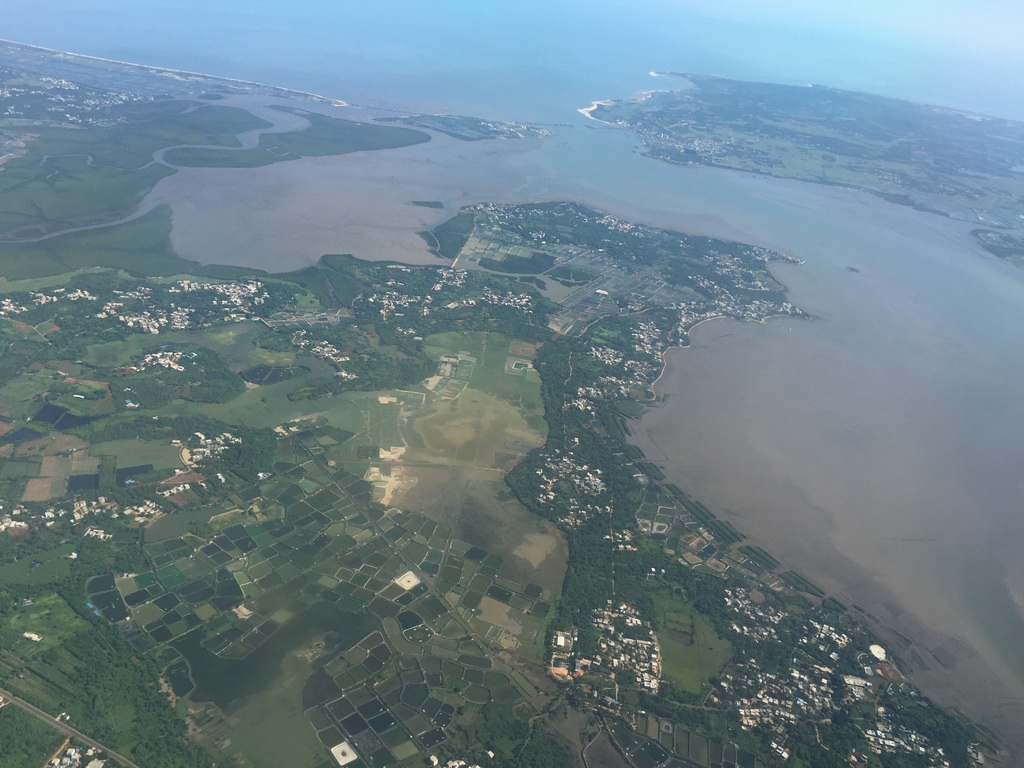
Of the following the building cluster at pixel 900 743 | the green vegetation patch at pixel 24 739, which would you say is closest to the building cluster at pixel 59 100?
the green vegetation patch at pixel 24 739

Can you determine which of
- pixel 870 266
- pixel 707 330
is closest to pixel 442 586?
pixel 707 330

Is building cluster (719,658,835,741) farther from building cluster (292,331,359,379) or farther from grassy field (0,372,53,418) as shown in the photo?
grassy field (0,372,53,418)

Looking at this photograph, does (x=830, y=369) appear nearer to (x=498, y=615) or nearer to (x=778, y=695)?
(x=778, y=695)

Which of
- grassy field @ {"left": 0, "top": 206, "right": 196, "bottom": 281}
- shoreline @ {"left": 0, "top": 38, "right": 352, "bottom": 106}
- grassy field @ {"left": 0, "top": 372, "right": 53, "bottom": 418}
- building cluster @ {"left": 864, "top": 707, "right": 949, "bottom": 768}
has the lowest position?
building cluster @ {"left": 864, "top": 707, "right": 949, "bottom": 768}

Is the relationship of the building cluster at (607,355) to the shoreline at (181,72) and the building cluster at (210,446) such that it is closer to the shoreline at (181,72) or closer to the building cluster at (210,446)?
the building cluster at (210,446)

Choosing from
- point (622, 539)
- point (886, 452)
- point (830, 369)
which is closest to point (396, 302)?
point (622, 539)

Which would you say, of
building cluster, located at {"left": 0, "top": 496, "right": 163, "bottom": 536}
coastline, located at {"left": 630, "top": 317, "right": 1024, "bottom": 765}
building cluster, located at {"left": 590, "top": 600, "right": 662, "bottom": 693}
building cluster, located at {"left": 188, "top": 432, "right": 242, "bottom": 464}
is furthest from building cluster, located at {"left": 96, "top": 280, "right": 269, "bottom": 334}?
building cluster, located at {"left": 590, "top": 600, "right": 662, "bottom": 693}
